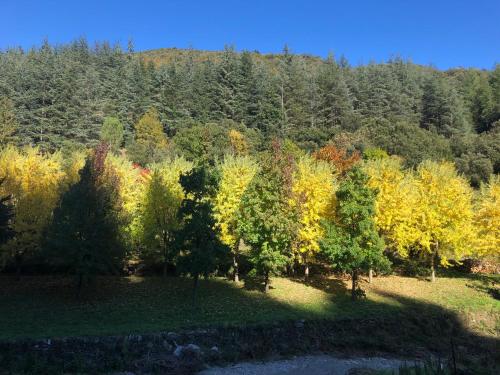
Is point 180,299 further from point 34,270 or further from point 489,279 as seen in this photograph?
point 489,279

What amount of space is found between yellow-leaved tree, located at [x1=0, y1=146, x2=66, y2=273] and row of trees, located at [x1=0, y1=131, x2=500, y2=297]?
78 mm

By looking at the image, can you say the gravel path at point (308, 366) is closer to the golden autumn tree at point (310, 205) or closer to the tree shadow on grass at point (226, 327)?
the tree shadow on grass at point (226, 327)

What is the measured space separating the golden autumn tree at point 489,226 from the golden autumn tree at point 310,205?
11.6m

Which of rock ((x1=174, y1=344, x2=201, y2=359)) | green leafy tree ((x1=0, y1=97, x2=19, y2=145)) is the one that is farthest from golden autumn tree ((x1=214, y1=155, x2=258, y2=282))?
green leafy tree ((x1=0, y1=97, x2=19, y2=145))

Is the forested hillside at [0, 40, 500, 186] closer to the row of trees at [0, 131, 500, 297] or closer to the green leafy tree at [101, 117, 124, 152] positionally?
the green leafy tree at [101, 117, 124, 152]

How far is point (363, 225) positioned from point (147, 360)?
1533cm

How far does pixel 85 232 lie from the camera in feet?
81.6

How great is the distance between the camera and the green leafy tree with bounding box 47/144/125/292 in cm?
2406

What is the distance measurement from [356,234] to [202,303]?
1107 cm

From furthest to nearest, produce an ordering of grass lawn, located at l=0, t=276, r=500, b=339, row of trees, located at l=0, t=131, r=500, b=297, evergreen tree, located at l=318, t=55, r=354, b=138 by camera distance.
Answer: evergreen tree, located at l=318, t=55, r=354, b=138
row of trees, located at l=0, t=131, r=500, b=297
grass lawn, located at l=0, t=276, r=500, b=339

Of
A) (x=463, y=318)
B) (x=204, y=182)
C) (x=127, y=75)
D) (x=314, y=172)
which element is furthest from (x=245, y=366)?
(x=127, y=75)

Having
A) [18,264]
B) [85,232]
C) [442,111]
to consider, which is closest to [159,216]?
[85,232]

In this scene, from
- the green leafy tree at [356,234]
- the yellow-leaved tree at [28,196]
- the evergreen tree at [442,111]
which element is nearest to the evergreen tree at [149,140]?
the yellow-leaved tree at [28,196]

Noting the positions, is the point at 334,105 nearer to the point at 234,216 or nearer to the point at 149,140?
the point at 149,140
